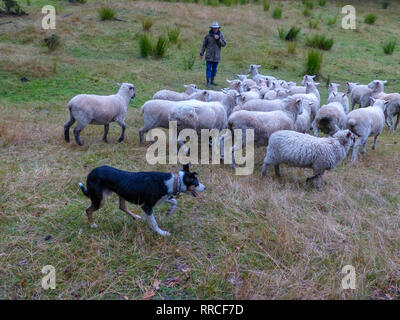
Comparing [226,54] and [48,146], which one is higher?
[226,54]

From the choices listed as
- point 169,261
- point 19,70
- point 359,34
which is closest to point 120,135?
point 169,261

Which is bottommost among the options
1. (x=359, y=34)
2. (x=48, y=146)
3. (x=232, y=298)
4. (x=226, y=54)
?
(x=232, y=298)

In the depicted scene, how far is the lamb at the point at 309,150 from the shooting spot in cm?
482

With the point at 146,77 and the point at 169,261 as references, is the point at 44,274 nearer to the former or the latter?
the point at 169,261

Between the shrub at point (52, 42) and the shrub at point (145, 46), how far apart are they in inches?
106

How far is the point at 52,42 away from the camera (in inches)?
444

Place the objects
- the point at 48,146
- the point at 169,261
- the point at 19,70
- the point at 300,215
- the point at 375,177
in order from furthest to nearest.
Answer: the point at 19,70
the point at 48,146
the point at 375,177
the point at 300,215
the point at 169,261

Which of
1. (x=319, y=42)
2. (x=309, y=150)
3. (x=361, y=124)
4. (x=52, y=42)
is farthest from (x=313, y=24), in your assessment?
(x=309, y=150)

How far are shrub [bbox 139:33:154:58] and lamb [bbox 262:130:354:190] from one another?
26.6ft

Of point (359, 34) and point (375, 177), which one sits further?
point (359, 34)

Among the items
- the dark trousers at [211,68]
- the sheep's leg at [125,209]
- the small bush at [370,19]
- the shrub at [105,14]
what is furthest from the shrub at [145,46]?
the small bush at [370,19]

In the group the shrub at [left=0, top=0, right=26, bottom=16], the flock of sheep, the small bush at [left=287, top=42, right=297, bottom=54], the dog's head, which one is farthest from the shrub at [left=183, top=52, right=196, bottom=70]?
the dog's head

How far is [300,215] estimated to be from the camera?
408cm

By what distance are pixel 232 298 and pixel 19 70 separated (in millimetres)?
8853
